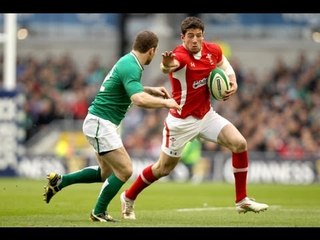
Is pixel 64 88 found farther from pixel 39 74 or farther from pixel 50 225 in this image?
pixel 50 225

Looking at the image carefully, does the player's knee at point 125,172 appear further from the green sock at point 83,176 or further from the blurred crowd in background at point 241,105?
the blurred crowd in background at point 241,105

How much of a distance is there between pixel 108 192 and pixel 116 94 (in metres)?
1.16

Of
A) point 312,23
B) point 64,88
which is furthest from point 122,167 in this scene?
point 312,23

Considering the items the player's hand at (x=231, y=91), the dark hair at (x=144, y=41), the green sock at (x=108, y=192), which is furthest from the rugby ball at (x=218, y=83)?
the green sock at (x=108, y=192)

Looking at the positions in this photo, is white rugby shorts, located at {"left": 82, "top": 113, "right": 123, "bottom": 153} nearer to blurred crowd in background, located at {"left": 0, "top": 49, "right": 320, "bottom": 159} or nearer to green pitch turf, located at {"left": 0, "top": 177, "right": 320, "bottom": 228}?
green pitch turf, located at {"left": 0, "top": 177, "right": 320, "bottom": 228}

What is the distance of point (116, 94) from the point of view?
11125mm

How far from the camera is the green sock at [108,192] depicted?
1104 centimetres

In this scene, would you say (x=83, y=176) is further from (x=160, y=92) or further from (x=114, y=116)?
(x=160, y=92)

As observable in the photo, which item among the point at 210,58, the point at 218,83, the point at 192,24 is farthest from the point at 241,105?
the point at 192,24

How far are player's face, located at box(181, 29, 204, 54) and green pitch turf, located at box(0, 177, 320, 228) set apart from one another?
2117 mm

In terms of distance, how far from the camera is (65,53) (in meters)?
30.7

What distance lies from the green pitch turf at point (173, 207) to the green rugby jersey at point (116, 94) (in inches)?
50.9
